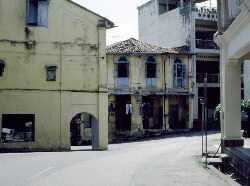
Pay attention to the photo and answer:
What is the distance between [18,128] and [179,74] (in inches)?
741

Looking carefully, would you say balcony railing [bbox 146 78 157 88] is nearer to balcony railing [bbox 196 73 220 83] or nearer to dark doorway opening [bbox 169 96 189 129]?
dark doorway opening [bbox 169 96 189 129]

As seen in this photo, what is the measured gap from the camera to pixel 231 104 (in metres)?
19.4

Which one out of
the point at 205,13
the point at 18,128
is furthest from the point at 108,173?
the point at 205,13

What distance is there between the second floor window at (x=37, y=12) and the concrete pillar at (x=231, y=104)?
48.0 feet

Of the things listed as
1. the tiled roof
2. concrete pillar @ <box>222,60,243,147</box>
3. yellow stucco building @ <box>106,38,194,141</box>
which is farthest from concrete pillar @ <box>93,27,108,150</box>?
concrete pillar @ <box>222,60,243,147</box>

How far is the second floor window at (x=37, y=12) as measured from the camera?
30406 mm

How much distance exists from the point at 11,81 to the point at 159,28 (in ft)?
81.7

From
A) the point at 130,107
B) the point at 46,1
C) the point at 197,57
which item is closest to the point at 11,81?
the point at 46,1

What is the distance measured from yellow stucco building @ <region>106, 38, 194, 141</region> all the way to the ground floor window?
41.6 feet

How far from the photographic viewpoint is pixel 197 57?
45.8m

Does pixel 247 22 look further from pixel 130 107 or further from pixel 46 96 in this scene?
pixel 130 107

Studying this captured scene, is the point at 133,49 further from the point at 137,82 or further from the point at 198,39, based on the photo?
the point at 198,39

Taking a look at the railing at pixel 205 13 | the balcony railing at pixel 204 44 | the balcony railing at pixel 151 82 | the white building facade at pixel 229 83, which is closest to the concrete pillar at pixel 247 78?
the balcony railing at pixel 204 44

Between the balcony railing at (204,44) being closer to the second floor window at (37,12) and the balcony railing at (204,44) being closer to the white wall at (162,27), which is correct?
the white wall at (162,27)
